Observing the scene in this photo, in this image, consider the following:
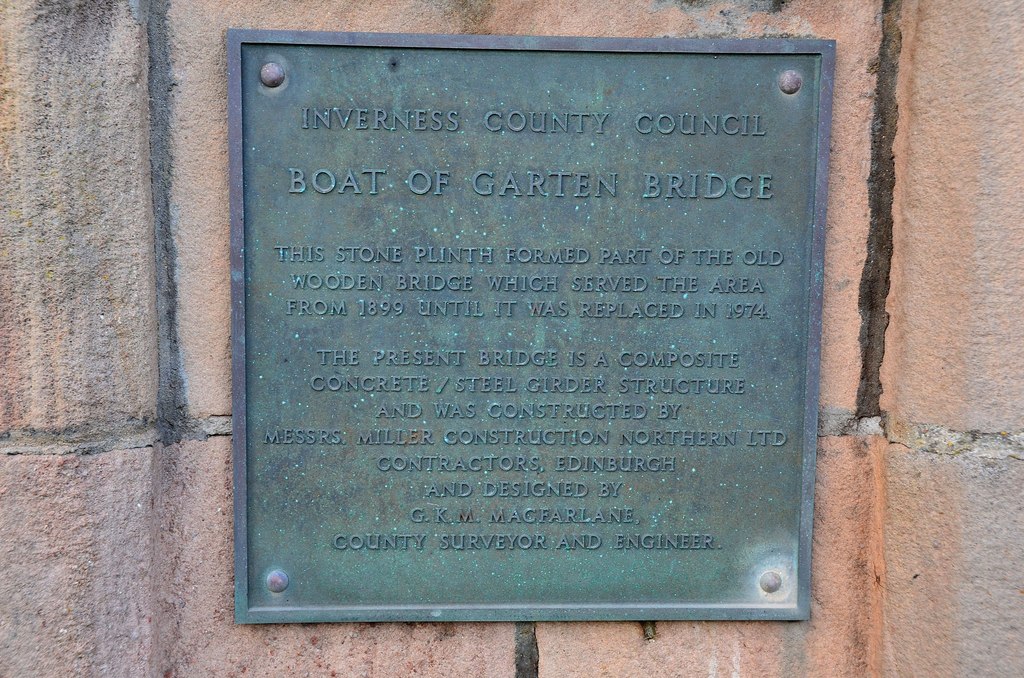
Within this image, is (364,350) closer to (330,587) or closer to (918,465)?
(330,587)

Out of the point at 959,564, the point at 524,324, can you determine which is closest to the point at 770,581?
the point at 959,564

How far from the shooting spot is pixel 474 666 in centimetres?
174

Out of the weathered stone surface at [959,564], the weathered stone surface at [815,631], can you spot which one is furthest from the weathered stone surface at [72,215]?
the weathered stone surface at [959,564]

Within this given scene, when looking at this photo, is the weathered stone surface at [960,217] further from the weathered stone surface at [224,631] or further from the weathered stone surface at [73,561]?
the weathered stone surface at [73,561]

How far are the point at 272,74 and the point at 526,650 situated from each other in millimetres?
1436

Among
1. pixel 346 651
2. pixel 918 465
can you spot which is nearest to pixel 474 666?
pixel 346 651

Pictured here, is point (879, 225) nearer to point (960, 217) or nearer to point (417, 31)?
point (960, 217)

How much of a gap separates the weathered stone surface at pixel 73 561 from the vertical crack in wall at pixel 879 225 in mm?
1637

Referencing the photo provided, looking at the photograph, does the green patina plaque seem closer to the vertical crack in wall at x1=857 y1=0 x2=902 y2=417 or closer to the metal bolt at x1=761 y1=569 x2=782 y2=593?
the metal bolt at x1=761 y1=569 x2=782 y2=593

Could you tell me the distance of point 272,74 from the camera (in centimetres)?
158

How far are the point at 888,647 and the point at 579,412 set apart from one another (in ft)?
2.98

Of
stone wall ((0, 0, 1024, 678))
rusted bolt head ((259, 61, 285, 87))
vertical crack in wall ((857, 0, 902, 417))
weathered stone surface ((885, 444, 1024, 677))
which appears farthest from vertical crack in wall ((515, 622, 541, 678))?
rusted bolt head ((259, 61, 285, 87))

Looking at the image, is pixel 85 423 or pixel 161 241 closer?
pixel 85 423

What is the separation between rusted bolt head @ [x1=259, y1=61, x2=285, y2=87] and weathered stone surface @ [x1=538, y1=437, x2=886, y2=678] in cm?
138
